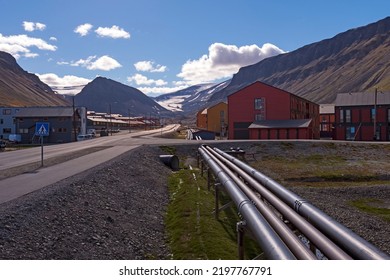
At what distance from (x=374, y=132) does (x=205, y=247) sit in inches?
3182

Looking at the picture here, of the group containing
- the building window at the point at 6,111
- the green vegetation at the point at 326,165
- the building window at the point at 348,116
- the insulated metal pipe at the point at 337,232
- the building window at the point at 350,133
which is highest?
the building window at the point at 6,111

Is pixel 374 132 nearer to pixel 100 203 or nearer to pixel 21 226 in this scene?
pixel 100 203

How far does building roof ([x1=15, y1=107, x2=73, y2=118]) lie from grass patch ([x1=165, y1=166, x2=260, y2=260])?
253 ft

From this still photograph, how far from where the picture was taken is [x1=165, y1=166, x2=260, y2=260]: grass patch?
14250 mm

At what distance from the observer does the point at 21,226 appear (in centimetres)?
1301

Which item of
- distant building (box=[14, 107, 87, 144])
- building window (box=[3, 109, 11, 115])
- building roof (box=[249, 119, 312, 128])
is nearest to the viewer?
building roof (box=[249, 119, 312, 128])

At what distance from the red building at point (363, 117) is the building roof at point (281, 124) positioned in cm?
1544

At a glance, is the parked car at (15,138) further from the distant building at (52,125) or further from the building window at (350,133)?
the building window at (350,133)

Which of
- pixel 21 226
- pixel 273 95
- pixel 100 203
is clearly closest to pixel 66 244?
pixel 21 226

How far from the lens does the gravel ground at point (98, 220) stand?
40.8 ft

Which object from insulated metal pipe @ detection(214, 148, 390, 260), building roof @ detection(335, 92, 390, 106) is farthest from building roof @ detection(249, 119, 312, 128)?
insulated metal pipe @ detection(214, 148, 390, 260)

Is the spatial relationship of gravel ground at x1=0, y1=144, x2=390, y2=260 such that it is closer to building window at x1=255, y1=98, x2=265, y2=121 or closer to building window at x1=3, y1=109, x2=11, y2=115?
building window at x1=255, y1=98, x2=265, y2=121

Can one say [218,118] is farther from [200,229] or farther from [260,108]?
[200,229]

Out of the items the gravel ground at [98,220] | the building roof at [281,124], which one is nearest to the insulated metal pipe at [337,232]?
the gravel ground at [98,220]
